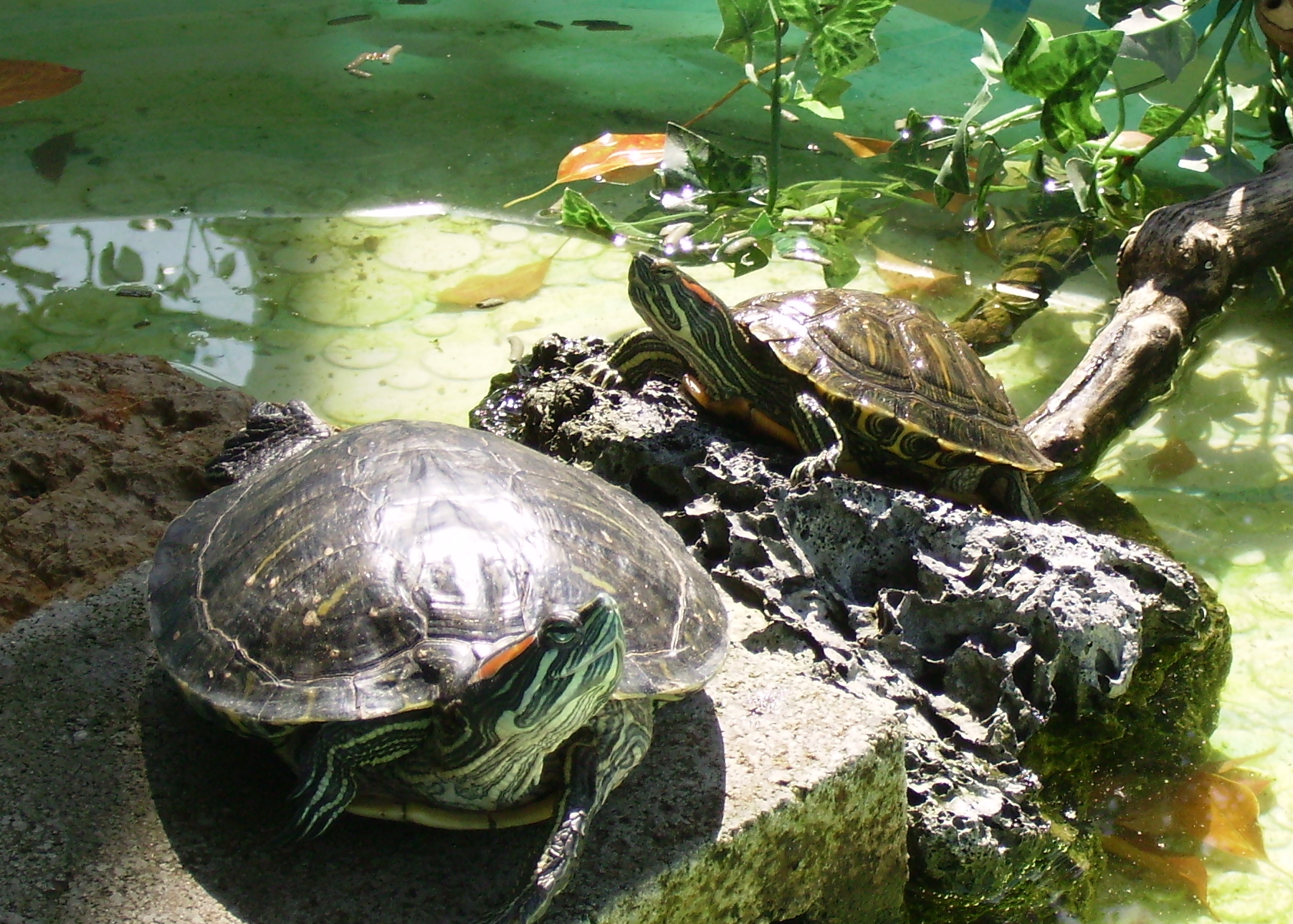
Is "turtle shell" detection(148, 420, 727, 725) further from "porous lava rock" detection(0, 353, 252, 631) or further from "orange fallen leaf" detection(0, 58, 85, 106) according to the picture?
"orange fallen leaf" detection(0, 58, 85, 106)

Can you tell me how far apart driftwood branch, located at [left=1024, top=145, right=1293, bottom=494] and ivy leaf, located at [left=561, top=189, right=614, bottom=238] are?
166cm

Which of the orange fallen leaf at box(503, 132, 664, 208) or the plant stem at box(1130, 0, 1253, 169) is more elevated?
the plant stem at box(1130, 0, 1253, 169)

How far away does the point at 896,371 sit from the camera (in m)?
2.71

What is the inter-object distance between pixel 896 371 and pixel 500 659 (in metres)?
1.67

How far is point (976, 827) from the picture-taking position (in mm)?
1961

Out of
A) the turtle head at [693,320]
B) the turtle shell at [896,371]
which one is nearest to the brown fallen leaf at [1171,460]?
the turtle shell at [896,371]

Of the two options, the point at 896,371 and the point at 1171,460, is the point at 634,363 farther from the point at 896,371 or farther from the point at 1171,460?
the point at 1171,460

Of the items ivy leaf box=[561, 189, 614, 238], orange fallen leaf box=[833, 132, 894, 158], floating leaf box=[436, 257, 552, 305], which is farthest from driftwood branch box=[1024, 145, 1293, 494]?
floating leaf box=[436, 257, 552, 305]

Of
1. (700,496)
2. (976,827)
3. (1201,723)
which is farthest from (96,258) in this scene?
(1201,723)

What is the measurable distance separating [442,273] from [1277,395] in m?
2.90

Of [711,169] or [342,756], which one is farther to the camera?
[711,169]

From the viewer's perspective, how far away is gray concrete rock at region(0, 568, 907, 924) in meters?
1.50

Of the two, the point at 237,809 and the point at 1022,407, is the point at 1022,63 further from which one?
the point at 237,809

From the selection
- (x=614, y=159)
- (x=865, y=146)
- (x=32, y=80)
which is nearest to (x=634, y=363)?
(x=614, y=159)
